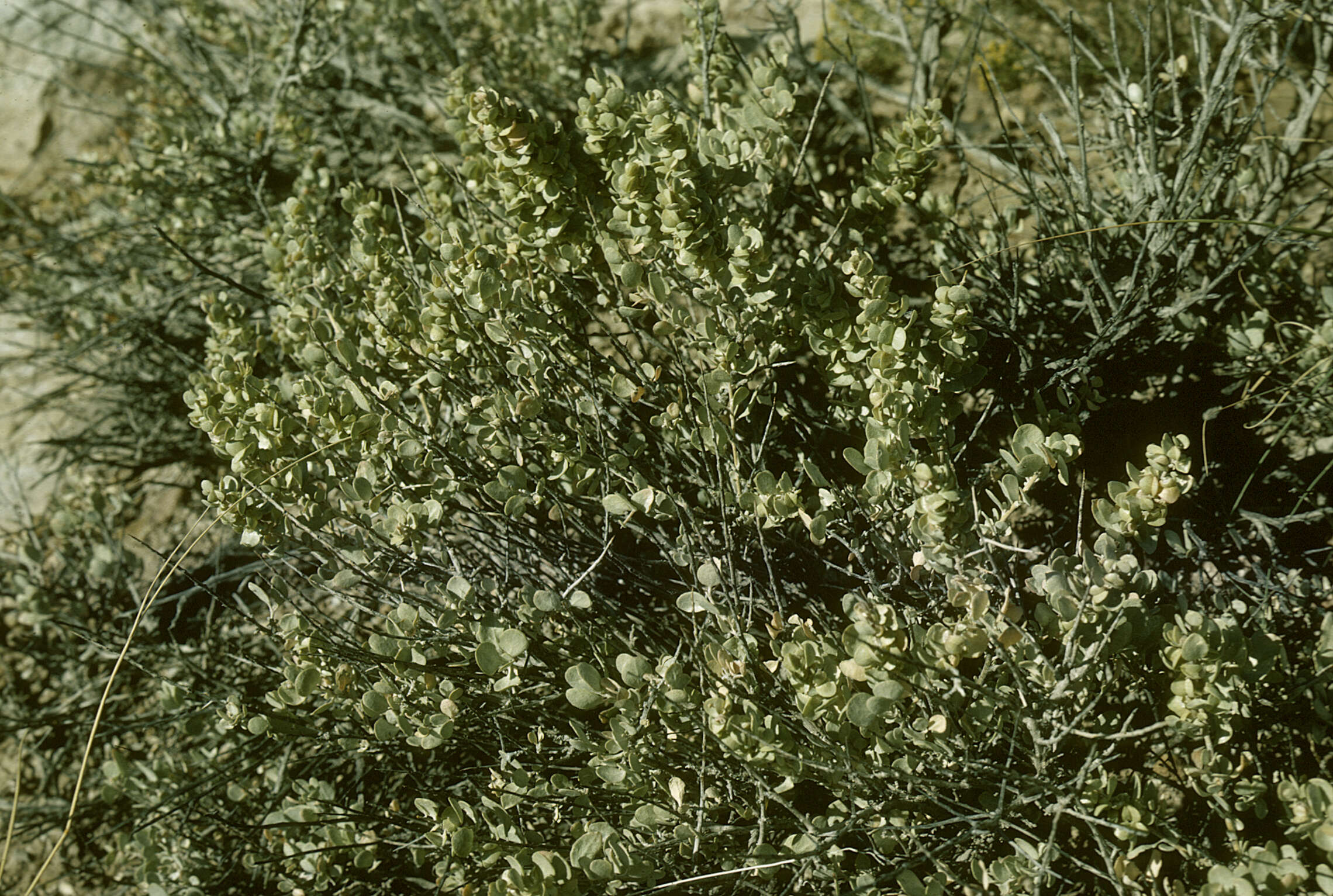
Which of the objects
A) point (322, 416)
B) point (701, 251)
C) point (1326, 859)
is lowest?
point (1326, 859)

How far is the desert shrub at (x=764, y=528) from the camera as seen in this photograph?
1261 mm

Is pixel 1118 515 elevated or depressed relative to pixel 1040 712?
elevated

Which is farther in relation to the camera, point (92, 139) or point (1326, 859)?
point (92, 139)

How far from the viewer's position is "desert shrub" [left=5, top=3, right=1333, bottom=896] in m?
1.26

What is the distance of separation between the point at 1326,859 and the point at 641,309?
51.3 inches

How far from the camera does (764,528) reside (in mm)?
1475

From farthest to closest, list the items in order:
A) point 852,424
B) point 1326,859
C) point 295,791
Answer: point 295,791
point 852,424
point 1326,859

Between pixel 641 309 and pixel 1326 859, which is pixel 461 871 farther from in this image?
pixel 1326 859

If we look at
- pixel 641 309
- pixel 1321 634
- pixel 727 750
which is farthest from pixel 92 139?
pixel 1321 634

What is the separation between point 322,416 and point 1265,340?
1932mm

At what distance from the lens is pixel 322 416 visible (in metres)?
1.51

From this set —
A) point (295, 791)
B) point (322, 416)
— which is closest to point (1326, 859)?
point (322, 416)

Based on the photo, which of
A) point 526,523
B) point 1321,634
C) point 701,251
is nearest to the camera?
point 1321,634

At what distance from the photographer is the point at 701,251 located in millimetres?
1440
